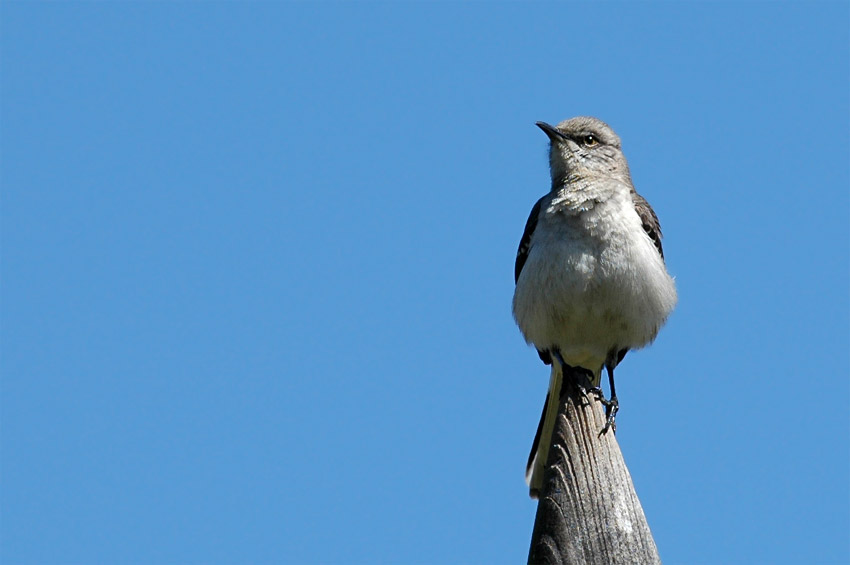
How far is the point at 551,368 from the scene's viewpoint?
820 centimetres

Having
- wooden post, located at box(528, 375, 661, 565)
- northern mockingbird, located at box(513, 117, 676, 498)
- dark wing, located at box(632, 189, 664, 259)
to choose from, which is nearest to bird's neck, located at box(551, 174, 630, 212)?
northern mockingbird, located at box(513, 117, 676, 498)

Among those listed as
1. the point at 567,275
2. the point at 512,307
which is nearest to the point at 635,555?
the point at 567,275

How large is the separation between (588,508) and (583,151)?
480 cm

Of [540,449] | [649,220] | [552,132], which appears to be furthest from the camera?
[552,132]

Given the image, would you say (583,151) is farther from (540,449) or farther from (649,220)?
(540,449)

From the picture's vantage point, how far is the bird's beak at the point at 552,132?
8375 mm

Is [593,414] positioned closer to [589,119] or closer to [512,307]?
[512,307]

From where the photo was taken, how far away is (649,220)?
7836 mm

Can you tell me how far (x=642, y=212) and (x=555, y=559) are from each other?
4397 mm

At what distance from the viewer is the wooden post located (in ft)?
12.7

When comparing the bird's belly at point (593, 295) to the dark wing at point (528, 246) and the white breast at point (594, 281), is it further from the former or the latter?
the dark wing at point (528, 246)

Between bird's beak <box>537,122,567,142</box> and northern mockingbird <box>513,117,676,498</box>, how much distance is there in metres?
0.26

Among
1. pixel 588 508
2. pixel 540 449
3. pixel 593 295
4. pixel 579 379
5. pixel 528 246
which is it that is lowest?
pixel 588 508

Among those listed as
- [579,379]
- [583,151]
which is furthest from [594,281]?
[579,379]
